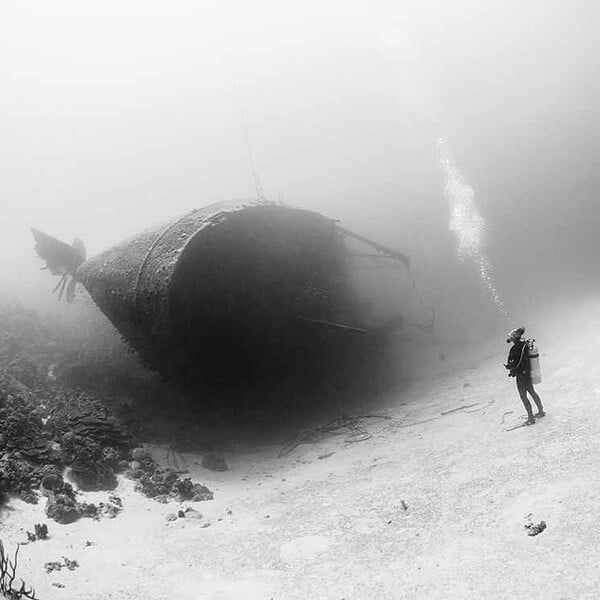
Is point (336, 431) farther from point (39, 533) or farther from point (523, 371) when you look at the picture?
point (39, 533)

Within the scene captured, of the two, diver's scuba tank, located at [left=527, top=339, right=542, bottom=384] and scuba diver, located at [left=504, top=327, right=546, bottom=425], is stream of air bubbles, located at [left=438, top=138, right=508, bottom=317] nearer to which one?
diver's scuba tank, located at [left=527, top=339, right=542, bottom=384]

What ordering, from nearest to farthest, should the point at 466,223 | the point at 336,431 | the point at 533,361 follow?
the point at 533,361 → the point at 336,431 → the point at 466,223

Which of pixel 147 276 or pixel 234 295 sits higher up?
pixel 147 276

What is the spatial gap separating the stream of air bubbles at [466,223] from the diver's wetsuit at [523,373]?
43.1 feet

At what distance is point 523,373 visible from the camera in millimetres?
7746

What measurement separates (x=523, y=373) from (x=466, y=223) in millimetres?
22165

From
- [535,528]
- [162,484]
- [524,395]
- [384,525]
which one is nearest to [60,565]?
[162,484]

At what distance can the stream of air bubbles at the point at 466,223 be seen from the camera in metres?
24.0

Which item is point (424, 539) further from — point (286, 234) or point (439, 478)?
point (286, 234)

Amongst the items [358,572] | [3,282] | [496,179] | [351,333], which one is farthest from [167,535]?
[496,179]

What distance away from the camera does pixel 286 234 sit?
12.2m

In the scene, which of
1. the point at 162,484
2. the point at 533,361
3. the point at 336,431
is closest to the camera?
the point at 533,361

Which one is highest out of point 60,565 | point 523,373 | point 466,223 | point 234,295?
point 466,223

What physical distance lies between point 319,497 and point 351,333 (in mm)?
6256
